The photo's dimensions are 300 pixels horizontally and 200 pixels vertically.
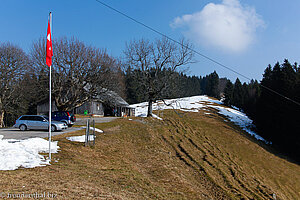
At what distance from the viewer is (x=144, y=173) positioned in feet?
39.3

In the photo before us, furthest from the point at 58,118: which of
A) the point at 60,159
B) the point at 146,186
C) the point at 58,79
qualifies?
the point at 146,186

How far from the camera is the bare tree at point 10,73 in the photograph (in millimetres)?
36469

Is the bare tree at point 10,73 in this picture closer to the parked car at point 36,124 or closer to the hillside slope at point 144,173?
the parked car at point 36,124

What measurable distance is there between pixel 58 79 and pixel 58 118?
678cm

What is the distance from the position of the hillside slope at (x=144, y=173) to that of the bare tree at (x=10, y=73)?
81.0ft

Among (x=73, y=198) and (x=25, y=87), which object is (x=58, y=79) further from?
(x=73, y=198)

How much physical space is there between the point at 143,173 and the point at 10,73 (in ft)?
116

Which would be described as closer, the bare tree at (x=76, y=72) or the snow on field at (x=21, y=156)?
the snow on field at (x=21, y=156)

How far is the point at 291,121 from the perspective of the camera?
3606 cm

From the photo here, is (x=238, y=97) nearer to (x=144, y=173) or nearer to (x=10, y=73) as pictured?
(x=10, y=73)

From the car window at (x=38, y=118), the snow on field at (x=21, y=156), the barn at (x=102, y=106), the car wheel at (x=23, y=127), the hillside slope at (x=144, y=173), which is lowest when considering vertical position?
the hillside slope at (x=144, y=173)

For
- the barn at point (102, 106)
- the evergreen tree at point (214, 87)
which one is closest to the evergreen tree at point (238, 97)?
the evergreen tree at point (214, 87)

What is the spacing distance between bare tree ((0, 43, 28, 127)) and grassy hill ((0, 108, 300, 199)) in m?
24.5

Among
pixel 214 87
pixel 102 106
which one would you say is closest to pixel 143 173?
pixel 102 106
